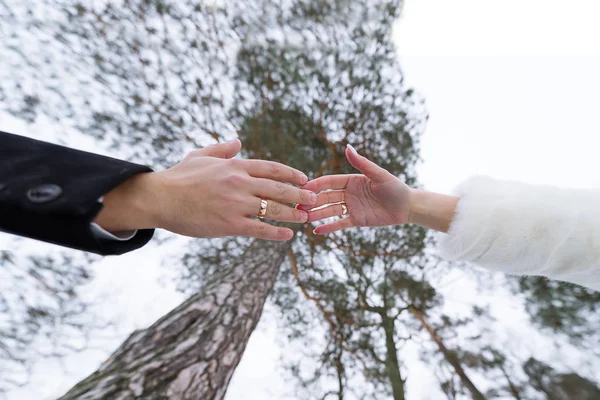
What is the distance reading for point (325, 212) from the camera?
5.34 ft

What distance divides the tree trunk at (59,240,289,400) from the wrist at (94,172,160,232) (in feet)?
2.85

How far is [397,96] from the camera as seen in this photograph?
13.5ft

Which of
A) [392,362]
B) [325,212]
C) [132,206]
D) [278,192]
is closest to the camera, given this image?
[132,206]

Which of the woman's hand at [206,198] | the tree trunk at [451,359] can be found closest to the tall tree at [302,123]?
the tree trunk at [451,359]

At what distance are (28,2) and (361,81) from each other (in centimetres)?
375

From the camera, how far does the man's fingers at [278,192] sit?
1103 mm

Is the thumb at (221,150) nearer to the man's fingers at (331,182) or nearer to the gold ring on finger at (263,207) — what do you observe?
the gold ring on finger at (263,207)

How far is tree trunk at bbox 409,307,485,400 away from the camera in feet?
9.37

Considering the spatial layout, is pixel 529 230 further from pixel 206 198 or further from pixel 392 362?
pixel 392 362

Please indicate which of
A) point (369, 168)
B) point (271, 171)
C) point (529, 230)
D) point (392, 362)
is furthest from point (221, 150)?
point (392, 362)

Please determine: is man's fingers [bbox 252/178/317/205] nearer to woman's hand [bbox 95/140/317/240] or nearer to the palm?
woman's hand [bbox 95/140/317/240]

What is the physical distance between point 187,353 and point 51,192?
4.12ft

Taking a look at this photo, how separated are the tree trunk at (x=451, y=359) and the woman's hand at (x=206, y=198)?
9.50 feet

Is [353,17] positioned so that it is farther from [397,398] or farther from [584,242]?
[397,398]
